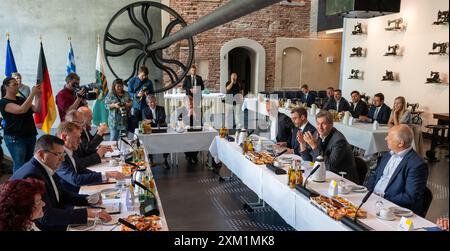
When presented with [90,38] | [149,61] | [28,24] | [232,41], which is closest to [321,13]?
[232,41]

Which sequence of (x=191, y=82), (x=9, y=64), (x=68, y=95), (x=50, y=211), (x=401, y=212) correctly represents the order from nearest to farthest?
(x=50, y=211)
(x=401, y=212)
(x=68, y=95)
(x=9, y=64)
(x=191, y=82)

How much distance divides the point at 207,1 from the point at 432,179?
8.79 metres

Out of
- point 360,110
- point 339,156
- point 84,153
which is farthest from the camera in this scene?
point 360,110

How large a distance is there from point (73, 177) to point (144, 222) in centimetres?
113

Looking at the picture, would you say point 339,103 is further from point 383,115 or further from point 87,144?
point 87,144

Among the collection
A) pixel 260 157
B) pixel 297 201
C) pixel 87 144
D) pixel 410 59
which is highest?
pixel 410 59

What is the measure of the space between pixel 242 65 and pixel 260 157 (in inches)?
446

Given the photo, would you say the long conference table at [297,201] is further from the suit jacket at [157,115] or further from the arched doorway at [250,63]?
the arched doorway at [250,63]

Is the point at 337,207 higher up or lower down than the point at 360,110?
lower down

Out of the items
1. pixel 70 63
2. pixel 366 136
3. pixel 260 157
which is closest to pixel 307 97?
pixel 366 136

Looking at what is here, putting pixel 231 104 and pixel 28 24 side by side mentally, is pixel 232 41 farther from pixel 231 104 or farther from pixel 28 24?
pixel 28 24

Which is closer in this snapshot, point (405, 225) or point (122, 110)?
point (405, 225)

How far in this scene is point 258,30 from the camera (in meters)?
13.0

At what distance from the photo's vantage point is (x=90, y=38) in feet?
29.1
